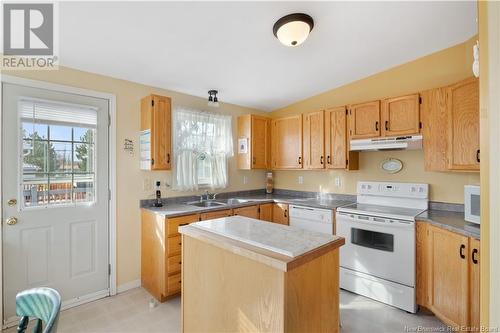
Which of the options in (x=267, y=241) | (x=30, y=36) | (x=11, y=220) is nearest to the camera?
(x=267, y=241)

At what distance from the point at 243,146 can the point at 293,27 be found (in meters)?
2.24

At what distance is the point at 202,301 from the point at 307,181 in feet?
9.15

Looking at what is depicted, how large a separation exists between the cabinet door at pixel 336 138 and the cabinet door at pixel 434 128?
849 mm

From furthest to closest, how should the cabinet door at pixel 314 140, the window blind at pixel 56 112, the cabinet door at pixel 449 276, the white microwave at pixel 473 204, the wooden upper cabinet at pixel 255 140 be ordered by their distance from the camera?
the wooden upper cabinet at pixel 255 140 → the cabinet door at pixel 314 140 → the window blind at pixel 56 112 → the white microwave at pixel 473 204 → the cabinet door at pixel 449 276

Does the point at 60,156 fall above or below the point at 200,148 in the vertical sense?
below

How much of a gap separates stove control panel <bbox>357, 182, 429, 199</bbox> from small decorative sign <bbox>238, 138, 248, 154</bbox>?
172 cm

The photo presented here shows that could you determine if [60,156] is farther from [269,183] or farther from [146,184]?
[269,183]

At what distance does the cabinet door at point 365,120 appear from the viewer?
9.68 feet

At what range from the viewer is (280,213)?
11.9 feet

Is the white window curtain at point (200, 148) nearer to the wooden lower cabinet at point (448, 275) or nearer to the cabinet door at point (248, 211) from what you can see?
the cabinet door at point (248, 211)

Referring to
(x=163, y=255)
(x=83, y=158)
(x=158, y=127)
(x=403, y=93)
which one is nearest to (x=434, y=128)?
(x=403, y=93)

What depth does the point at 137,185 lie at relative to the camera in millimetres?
3002

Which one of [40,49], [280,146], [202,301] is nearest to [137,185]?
[40,49]

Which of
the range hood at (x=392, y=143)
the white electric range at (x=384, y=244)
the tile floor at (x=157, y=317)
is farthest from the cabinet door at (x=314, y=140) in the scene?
the tile floor at (x=157, y=317)
